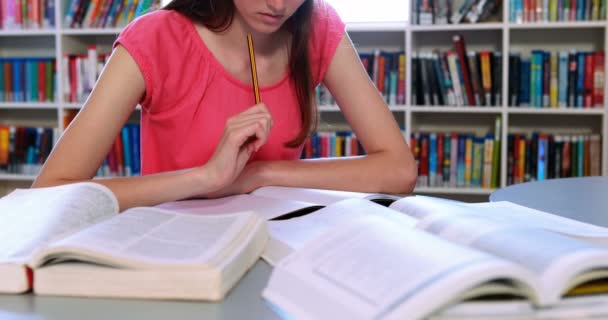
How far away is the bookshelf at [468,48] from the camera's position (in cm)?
304

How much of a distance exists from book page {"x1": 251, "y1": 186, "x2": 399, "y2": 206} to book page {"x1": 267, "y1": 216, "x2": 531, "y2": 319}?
1.30 ft

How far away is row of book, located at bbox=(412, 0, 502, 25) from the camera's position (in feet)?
10.1

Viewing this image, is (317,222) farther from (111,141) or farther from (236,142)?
(111,141)

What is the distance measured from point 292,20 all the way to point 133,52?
377mm

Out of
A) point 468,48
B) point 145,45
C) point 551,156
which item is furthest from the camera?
point 468,48

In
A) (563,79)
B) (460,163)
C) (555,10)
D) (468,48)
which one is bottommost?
(460,163)

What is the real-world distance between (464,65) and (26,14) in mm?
2076

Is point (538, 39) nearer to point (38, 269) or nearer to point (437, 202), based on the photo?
point (437, 202)

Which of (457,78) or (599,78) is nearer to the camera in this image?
(599,78)

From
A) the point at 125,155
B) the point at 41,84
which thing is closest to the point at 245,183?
the point at 125,155

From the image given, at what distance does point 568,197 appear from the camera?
1152 mm

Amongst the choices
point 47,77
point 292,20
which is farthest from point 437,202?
point 47,77

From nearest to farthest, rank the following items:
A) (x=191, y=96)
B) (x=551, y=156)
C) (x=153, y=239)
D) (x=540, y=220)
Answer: (x=153, y=239) < (x=540, y=220) < (x=191, y=96) < (x=551, y=156)

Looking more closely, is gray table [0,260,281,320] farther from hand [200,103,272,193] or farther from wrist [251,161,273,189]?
wrist [251,161,273,189]
